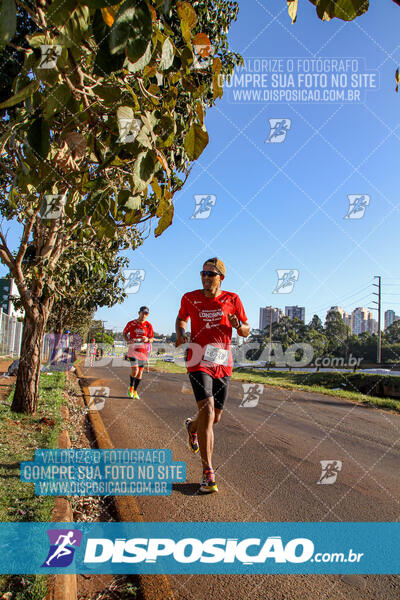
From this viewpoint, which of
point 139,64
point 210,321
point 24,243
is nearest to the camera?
point 139,64

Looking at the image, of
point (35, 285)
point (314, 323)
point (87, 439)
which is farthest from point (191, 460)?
point (314, 323)

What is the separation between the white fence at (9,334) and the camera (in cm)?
2332

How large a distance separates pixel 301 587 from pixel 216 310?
2.44 meters

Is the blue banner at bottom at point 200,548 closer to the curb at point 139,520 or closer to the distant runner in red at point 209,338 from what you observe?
the curb at point 139,520

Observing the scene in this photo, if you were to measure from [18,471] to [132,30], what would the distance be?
3867mm

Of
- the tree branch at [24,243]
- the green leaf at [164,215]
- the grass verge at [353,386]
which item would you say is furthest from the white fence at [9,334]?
the green leaf at [164,215]

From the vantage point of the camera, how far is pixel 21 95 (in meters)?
1.09

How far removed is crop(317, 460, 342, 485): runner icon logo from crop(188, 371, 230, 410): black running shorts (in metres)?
1.27

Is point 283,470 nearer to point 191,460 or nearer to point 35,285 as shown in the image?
point 191,460

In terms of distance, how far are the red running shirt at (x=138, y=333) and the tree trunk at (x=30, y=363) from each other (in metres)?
3.18

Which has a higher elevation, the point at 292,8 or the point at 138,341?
the point at 292,8

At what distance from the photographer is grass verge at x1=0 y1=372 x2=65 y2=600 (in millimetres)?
2121

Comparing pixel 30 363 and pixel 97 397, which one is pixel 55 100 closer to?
pixel 30 363

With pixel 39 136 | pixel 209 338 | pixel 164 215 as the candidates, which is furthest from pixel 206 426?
pixel 39 136
